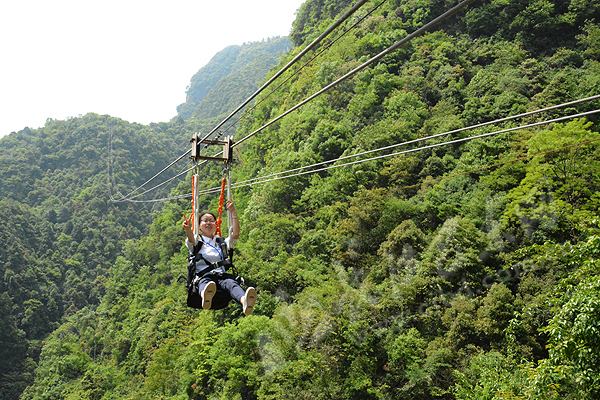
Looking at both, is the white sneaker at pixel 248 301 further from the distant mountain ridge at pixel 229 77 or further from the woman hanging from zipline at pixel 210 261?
the distant mountain ridge at pixel 229 77

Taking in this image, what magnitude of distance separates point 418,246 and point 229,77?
4604 inches

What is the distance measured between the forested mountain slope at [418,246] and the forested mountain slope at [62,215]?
551 inches

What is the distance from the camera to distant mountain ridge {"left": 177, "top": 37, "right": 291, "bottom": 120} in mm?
117062

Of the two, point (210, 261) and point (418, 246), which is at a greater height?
point (210, 261)

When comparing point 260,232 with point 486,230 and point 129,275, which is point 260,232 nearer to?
point 486,230

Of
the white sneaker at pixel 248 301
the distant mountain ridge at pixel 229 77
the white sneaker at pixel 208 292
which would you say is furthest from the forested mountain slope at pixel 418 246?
the distant mountain ridge at pixel 229 77

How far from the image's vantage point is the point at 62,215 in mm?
67562

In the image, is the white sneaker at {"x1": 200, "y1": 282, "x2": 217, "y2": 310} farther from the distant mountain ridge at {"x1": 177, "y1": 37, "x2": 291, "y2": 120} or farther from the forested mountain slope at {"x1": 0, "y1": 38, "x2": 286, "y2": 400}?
the distant mountain ridge at {"x1": 177, "y1": 37, "x2": 291, "y2": 120}

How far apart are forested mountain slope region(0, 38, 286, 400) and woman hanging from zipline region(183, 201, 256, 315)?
4689 centimetres

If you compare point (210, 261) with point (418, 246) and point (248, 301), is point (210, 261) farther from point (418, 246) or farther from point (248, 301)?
point (418, 246)

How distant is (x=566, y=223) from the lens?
54.9 ft

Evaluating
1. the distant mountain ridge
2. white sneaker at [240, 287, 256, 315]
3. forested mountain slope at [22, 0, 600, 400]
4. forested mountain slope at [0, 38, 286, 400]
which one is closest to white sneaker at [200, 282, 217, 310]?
white sneaker at [240, 287, 256, 315]

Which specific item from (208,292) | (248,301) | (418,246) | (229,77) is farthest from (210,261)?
(229,77)

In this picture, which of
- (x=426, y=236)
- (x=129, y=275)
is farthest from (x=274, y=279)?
(x=129, y=275)
